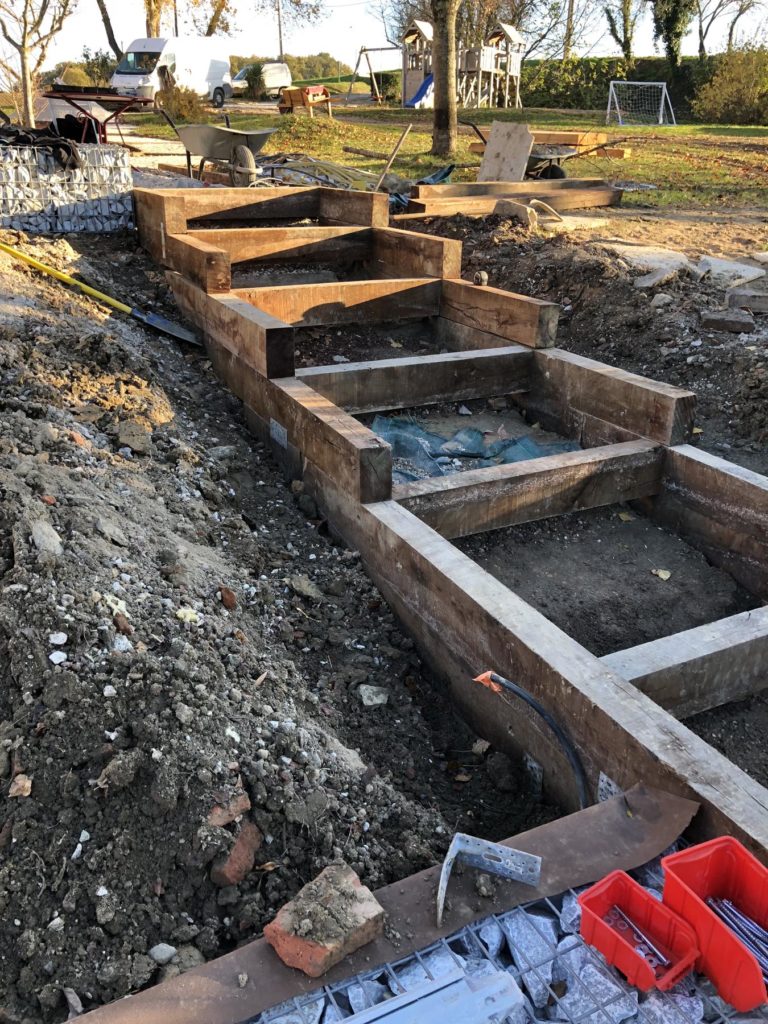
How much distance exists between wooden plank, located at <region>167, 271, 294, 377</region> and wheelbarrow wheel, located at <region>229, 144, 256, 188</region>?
409cm

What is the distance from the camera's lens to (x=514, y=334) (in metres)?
6.64

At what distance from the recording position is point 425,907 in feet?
7.77

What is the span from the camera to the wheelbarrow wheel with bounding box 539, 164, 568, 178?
13.8 metres

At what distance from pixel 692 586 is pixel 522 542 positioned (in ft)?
3.23

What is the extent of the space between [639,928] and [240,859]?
3.83ft

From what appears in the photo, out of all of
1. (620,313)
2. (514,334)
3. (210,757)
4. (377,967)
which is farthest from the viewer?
(620,313)

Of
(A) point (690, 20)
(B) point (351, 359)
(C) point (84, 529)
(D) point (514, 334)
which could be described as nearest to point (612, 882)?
(C) point (84, 529)

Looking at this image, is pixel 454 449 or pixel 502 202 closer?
pixel 454 449

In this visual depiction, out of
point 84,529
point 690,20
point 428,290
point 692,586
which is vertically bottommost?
point 692,586

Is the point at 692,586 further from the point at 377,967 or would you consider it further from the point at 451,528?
the point at 377,967

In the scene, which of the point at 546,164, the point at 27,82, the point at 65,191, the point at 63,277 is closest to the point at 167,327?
the point at 63,277

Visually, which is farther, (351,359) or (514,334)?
(351,359)

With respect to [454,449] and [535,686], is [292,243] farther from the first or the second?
[535,686]

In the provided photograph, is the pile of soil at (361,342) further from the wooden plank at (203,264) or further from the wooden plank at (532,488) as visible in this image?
the wooden plank at (532,488)
